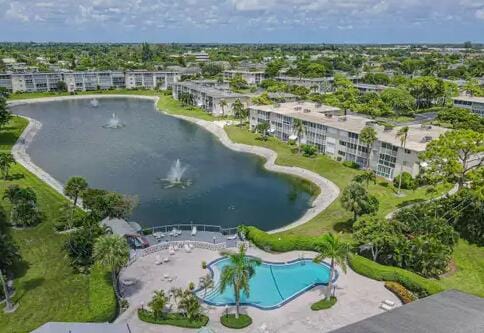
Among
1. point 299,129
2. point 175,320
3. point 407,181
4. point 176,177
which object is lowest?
point 176,177

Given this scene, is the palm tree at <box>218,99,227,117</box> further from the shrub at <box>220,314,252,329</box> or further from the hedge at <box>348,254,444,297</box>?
the shrub at <box>220,314,252,329</box>

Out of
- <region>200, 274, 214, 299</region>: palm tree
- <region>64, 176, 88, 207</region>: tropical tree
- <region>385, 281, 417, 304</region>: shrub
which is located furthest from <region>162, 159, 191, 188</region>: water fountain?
<region>385, 281, 417, 304</region>: shrub

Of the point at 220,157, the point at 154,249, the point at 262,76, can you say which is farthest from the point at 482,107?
the point at 154,249

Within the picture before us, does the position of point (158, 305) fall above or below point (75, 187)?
below

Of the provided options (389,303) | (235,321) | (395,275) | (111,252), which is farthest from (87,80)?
(389,303)

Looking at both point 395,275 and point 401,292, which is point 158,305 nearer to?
point 401,292

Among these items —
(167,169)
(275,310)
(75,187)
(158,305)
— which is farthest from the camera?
(167,169)

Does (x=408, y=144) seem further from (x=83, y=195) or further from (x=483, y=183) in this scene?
(x=83, y=195)
